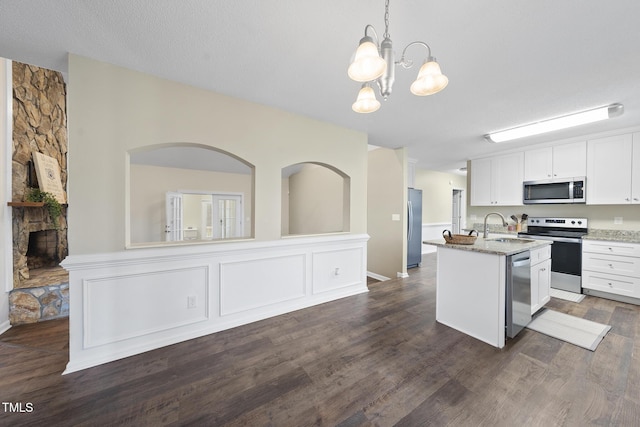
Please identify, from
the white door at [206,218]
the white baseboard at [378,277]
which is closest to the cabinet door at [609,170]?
the white baseboard at [378,277]

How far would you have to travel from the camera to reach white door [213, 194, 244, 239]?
6.48 m

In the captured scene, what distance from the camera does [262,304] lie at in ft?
8.96

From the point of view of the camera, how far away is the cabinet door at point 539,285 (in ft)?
8.59

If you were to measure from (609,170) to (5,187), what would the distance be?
7.61m

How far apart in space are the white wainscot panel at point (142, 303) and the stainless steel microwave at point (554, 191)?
5.29 meters

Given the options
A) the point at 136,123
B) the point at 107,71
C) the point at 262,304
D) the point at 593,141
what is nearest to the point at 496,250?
the point at 262,304

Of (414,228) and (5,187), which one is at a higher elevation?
(5,187)

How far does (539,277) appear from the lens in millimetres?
2732

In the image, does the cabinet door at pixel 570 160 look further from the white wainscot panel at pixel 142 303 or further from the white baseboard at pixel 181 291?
the white wainscot panel at pixel 142 303

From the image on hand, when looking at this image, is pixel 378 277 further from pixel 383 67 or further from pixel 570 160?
pixel 383 67

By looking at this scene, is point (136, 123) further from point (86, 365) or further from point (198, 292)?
point (86, 365)

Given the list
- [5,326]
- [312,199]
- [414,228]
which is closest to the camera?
[5,326]

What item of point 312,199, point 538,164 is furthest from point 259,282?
point 538,164

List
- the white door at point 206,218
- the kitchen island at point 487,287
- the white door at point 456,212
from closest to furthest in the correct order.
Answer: the kitchen island at point 487,287 < the white door at point 206,218 < the white door at point 456,212
